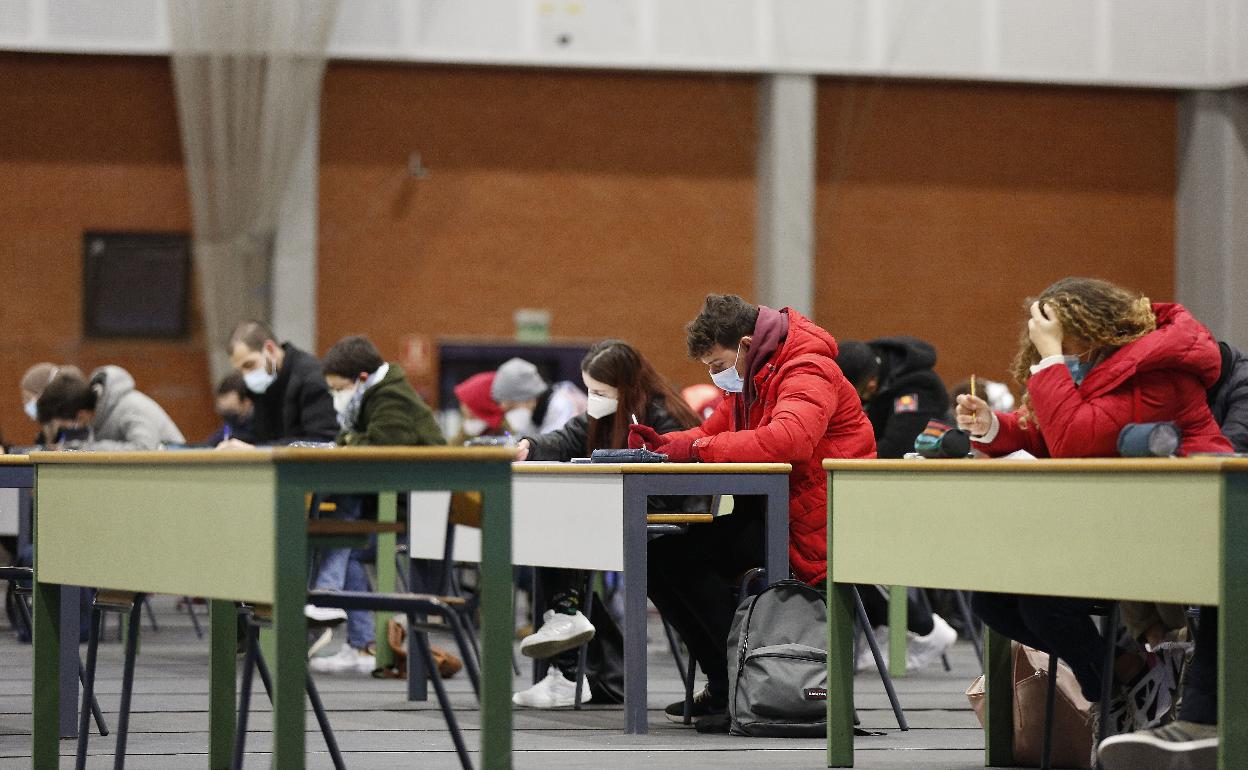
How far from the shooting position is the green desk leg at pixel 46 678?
3.74 metres

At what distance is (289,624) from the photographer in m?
2.84

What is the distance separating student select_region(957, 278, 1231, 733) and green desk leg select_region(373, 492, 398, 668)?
286cm

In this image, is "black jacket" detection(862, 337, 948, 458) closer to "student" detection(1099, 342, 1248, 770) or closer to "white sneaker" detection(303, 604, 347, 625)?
"white sneaker" detection(303, 604, 347, 625)

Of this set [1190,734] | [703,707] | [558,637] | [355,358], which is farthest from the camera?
[355,358]

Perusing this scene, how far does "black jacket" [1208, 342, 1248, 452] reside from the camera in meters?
4.49

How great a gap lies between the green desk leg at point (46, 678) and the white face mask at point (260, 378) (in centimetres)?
315

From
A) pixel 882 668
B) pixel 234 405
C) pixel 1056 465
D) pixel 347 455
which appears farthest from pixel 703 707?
pixel 234 405

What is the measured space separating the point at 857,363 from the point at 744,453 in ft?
5.60

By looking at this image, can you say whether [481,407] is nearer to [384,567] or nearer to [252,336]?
[252,336]

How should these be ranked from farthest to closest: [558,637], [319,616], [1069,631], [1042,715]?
[558,637], [1042,715], [1069,631], [319,616]

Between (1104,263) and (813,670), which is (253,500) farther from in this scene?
(1104,263)

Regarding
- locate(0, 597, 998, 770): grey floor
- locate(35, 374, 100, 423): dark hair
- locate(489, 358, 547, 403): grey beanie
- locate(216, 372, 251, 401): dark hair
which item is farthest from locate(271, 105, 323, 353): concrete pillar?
locate(0, 597, 998, 770): grey floor

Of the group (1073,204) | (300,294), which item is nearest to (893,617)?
(300,294)

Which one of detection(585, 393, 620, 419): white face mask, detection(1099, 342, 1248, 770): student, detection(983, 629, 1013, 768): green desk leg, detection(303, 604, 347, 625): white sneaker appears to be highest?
detection(585, 393, 620, 419): white face mask
